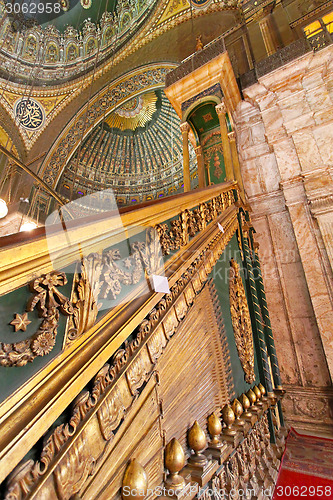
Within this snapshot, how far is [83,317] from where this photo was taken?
0.67 meters

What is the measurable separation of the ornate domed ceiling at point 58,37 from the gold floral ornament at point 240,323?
10100 mm

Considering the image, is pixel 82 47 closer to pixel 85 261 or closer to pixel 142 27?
pixel 142 27

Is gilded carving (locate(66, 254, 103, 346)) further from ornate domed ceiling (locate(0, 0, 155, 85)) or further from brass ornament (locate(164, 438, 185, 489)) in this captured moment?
ornate domed ceiling (locate(0, 0, 155, 85))

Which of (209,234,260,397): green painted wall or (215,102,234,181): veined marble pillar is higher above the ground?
(215,102,234,181): veined marble pillar

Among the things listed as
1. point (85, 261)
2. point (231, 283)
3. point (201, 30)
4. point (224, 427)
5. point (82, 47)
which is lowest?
point (224, 427)

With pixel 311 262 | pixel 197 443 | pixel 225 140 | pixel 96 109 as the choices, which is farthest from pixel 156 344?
pixel 96 109

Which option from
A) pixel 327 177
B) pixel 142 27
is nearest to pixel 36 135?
pixel 142 27

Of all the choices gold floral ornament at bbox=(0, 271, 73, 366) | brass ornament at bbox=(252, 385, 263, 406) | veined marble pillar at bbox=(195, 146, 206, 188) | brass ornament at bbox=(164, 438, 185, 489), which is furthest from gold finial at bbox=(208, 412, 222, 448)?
veined marble pillar at bbox=(195, 146, 206, 188)

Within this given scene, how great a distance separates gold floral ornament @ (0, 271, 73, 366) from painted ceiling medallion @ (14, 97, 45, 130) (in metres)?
11.2

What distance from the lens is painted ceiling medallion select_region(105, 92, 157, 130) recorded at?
11945mm

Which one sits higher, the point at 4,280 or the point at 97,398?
the point at 4,280

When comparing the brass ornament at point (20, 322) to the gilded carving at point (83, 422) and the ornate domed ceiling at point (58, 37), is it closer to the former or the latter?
the gilded carving at point (83, 422)

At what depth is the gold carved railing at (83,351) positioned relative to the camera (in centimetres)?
47

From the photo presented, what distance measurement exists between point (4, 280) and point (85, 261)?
23 cm
